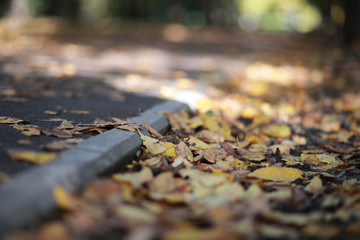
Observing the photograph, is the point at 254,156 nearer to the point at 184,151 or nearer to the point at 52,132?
the point at 184,151

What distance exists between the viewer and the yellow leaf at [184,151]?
240 centimetres

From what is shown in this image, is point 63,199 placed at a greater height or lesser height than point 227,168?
greater

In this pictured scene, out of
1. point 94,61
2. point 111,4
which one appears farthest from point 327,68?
point 111,4

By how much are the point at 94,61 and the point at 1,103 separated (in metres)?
3.79

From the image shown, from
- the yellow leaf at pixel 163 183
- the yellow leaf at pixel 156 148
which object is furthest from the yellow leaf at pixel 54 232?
the yellow leaf at pixel 156 148

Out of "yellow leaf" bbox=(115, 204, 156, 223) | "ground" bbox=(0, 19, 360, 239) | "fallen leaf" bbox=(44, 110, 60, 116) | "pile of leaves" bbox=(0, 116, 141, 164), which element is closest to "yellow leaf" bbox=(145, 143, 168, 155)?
"ground" bbox=(0, 19, 360, 239)

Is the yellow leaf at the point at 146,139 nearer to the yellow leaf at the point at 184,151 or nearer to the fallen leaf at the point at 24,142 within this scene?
the yellow leaf at the point at 184,151

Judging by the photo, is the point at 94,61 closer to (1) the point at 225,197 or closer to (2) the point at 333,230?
(1) the point at 225,197

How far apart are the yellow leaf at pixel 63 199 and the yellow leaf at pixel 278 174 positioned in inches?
41.3

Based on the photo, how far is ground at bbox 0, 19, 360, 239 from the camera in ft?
5.06

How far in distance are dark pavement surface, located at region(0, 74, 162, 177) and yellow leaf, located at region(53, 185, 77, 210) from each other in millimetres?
299

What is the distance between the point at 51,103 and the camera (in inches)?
135

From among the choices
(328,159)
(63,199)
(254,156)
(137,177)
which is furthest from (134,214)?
(328,159)

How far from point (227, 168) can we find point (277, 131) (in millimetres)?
1207
